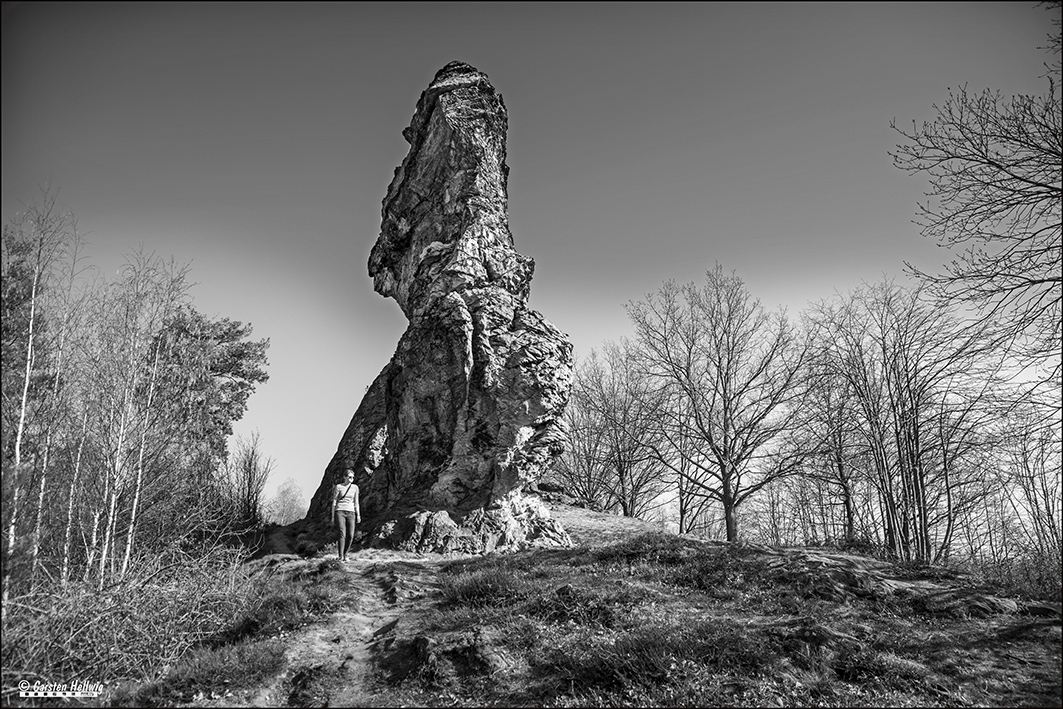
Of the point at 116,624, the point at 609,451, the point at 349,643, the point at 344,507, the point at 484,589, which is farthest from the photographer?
the point at 609,451

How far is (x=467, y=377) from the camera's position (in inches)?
515

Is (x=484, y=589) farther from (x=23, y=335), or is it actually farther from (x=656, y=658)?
(x=23, y=335)

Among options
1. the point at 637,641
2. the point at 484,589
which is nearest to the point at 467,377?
the point at 484,589

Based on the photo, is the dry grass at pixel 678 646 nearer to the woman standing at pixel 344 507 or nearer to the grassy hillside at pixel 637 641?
the grassy hillside at pixel 637 641

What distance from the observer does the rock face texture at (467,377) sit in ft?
41.5

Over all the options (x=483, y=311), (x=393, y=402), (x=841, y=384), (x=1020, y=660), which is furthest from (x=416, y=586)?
(x=841, y=384)

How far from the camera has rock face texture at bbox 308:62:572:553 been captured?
1265cm

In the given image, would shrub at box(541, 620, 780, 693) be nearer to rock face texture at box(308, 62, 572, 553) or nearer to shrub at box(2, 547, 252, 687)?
shrub at box(2, 547, 252, 687)

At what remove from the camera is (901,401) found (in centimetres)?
1479

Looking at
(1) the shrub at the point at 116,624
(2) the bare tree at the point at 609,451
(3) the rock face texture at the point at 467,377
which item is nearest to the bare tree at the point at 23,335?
(1) the shrub at the point at 116,624

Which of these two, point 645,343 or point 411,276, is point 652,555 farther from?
point 411,276

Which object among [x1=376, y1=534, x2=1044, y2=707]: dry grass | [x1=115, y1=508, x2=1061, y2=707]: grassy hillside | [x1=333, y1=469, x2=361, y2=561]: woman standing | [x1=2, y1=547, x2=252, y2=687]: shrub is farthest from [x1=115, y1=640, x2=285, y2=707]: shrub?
[x1=333, y1=469, x2=361, y2=561]: woman standing

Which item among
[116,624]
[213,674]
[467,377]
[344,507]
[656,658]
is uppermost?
[467,377]

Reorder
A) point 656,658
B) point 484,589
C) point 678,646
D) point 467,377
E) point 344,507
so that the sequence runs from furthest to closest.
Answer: point 467,377 < point 344,507 < point 484,589 < point 678,646 < point 656,658
